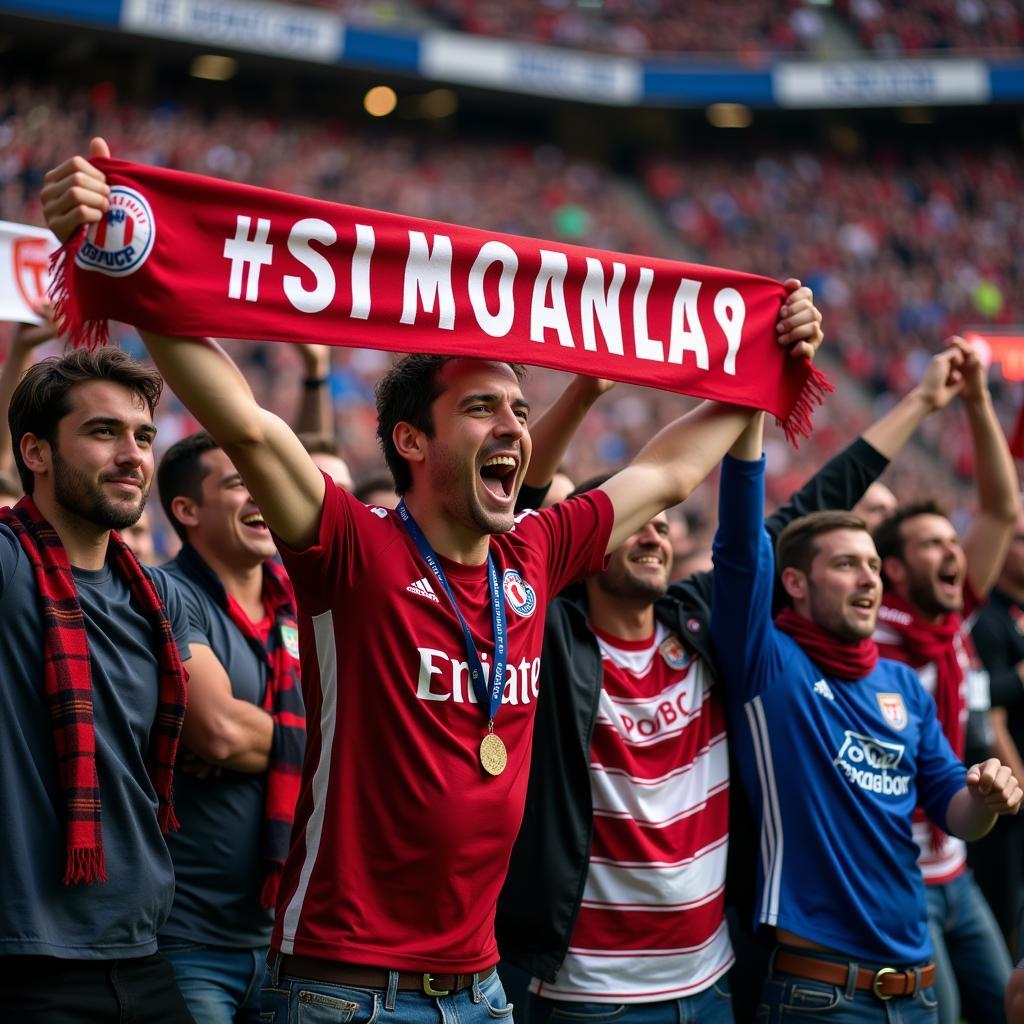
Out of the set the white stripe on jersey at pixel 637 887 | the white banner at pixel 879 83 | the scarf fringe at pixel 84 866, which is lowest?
the white stripe on jersey at pixel 637 887

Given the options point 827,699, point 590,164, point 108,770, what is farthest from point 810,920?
point 590,164

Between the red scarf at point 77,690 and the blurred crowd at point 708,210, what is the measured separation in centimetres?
1127

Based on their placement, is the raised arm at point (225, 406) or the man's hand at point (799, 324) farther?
the man's hand at point (799, 324)

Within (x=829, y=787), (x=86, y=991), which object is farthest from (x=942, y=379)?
(x=86, y=991)

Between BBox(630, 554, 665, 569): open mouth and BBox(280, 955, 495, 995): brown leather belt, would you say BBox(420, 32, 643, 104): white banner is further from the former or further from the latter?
BBox(280, 955, 495, 995): brown leather belt

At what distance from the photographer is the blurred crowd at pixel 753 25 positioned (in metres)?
22.8

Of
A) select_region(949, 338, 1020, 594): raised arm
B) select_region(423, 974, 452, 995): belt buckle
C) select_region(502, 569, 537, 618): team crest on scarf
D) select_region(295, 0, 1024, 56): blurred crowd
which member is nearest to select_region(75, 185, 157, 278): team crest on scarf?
select_region(502, 569, 537, 618): team crest on scarf

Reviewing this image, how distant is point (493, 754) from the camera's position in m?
2.58

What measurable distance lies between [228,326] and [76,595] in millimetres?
636

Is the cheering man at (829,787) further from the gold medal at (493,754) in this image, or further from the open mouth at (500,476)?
the gold medal at (493,754)

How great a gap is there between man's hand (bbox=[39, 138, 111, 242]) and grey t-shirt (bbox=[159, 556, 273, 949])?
3.53 feet

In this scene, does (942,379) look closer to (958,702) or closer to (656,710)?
(958,702)

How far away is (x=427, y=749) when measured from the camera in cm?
251

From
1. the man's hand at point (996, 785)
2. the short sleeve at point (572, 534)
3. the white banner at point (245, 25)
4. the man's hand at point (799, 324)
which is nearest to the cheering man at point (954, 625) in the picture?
the man's hand at point (996, 785)
